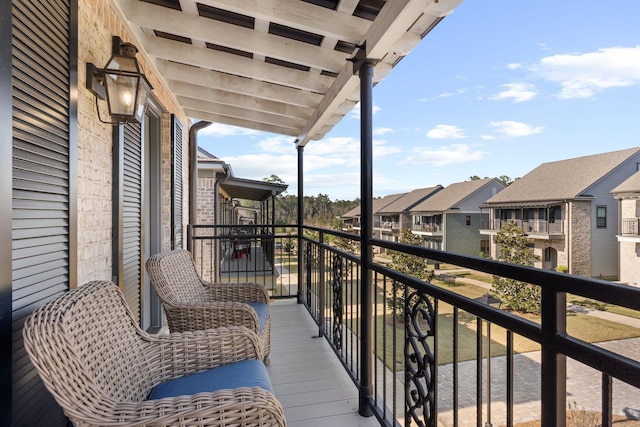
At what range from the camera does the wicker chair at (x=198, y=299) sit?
2176 mm

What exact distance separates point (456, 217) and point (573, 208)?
4.52 metres

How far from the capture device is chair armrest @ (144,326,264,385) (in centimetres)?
161

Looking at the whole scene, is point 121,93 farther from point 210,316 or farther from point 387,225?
point 387,225

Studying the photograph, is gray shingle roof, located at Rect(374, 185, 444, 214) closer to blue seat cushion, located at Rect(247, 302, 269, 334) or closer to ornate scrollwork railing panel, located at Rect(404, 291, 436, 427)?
blue seat cushion, located at Rect(247, 302, 269, 334)

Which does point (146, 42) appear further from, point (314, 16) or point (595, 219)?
point (595, 219)

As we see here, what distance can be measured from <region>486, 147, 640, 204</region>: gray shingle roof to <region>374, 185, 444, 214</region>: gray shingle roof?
607 centimetres

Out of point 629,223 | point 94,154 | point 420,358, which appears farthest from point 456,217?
point 94,154

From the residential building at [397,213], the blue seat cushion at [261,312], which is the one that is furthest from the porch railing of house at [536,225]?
the residential building at [397,213]

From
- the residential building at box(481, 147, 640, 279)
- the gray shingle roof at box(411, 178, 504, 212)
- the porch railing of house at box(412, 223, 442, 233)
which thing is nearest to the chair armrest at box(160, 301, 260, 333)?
the residential building at box(481, 147, 640, 279)

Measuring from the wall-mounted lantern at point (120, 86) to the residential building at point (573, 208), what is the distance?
254 cm

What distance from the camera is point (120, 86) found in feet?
6.36

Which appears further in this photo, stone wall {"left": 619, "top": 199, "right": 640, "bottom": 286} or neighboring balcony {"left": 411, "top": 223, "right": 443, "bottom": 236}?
neighboring balcony {"left": 411, "top": 223, "right": 443, "bottom": 236}

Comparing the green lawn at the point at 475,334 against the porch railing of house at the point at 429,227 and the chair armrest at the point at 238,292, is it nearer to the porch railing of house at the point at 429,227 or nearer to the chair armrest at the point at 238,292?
the chair armrest at the point at 238,292

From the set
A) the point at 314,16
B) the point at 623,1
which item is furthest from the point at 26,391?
the point at 623,1
